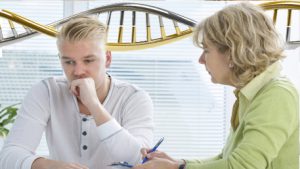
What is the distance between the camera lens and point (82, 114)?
1862mm

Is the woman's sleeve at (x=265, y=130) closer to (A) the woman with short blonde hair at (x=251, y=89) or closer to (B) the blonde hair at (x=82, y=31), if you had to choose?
(A) the woman with short blonde hair at (x=251, y=89)

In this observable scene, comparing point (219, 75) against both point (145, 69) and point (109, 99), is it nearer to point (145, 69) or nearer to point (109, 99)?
point (109, 99)

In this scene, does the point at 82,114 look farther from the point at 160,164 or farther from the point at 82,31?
the point at 160,164

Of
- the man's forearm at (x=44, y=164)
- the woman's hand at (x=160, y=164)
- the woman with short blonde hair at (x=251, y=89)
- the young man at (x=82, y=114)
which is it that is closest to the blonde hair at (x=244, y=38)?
the woman with short blonde hair at (x=251, y=89)

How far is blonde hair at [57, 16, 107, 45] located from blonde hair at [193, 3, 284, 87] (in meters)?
0.44

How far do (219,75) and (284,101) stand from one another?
196mm

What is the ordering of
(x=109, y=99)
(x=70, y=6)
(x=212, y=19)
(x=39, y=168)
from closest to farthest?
(x=212, y=19) → (x=39, y=168) → (x=109, y=99) → (x=70, y=6)

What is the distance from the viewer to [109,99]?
6.16 feet

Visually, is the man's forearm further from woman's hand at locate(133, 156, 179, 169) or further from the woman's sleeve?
the woman's sleeve

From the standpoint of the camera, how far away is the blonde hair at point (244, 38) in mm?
1406

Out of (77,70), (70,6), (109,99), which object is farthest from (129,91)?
(70,6)

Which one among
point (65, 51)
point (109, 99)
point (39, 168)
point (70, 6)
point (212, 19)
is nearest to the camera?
point (212, 19)

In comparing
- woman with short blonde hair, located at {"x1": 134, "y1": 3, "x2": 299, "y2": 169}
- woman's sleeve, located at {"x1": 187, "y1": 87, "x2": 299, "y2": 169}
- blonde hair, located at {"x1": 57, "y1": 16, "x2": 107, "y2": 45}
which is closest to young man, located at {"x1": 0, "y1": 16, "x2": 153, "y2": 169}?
blonde hair, located at {"x1": 57, "y1": 16, "x2": 107, "y2": 45}

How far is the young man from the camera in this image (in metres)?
1.67
